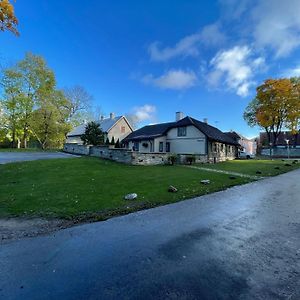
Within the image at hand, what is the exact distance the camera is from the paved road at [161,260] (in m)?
3.19

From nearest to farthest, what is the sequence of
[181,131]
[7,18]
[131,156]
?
[7,18]
[131,156]
[181,131]

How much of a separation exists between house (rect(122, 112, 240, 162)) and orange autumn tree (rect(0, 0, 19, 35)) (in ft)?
69.7

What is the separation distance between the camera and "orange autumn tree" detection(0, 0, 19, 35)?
880cm

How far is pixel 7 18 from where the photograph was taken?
361 inches

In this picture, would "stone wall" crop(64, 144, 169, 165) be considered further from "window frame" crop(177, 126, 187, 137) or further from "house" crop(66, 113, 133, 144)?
"house" crop(66, 113, 133, 144)

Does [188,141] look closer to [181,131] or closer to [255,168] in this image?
[181,131]

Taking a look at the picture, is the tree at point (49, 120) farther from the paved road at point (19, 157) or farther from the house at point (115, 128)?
the paved road at point (19, 157)

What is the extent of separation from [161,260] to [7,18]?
10309 mm

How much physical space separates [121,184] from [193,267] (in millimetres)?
8066

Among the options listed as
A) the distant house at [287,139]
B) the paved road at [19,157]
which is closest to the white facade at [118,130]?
the paved road at [19,157]

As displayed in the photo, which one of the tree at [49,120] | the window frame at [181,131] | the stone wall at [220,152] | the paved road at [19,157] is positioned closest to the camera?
the paved road at [19,157]

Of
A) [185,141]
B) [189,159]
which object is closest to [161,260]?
[189,159]

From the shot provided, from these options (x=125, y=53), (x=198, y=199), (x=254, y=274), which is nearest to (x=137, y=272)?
(x=254, y=274)

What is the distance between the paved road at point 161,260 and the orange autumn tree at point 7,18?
8.47m
